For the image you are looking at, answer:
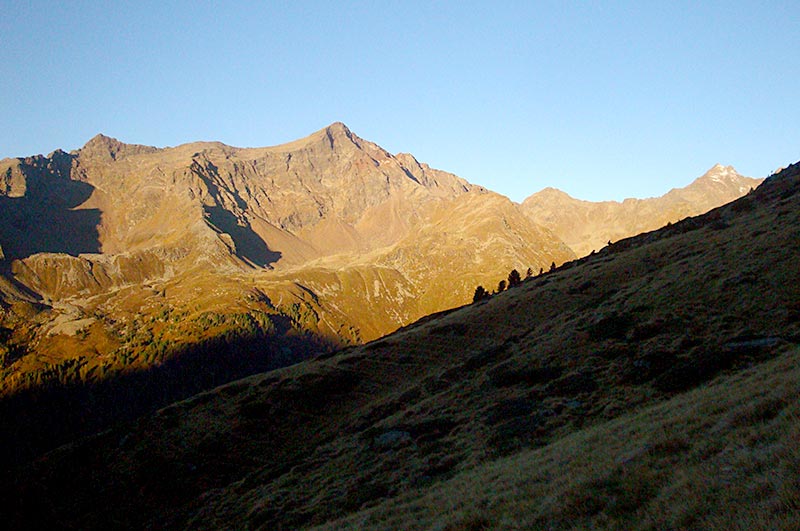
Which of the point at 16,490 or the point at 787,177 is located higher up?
the point at 787,177

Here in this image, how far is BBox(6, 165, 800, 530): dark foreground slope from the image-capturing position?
47.4ft

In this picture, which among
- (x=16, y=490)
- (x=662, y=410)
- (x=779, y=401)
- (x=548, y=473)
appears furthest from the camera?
(x=16, y=490)

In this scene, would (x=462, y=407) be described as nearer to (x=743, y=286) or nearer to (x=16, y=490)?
(x=743, y=286)

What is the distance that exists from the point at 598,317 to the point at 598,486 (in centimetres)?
3743

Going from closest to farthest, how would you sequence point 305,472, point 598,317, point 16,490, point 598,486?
1. point 598,486
2. point 305,472
3. point 598,317
4. point 16,490

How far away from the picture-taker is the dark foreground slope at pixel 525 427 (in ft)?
47.4

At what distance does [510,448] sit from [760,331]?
1888 cm

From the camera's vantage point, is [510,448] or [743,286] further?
[743,286]

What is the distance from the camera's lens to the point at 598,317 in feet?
164

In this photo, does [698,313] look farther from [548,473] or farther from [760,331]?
[548,473]

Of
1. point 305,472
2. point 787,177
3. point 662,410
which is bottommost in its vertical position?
point 305,472

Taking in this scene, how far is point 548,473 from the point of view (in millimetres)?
18750

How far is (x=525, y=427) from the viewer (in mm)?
31219

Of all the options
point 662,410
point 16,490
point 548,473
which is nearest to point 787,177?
point 662,410
